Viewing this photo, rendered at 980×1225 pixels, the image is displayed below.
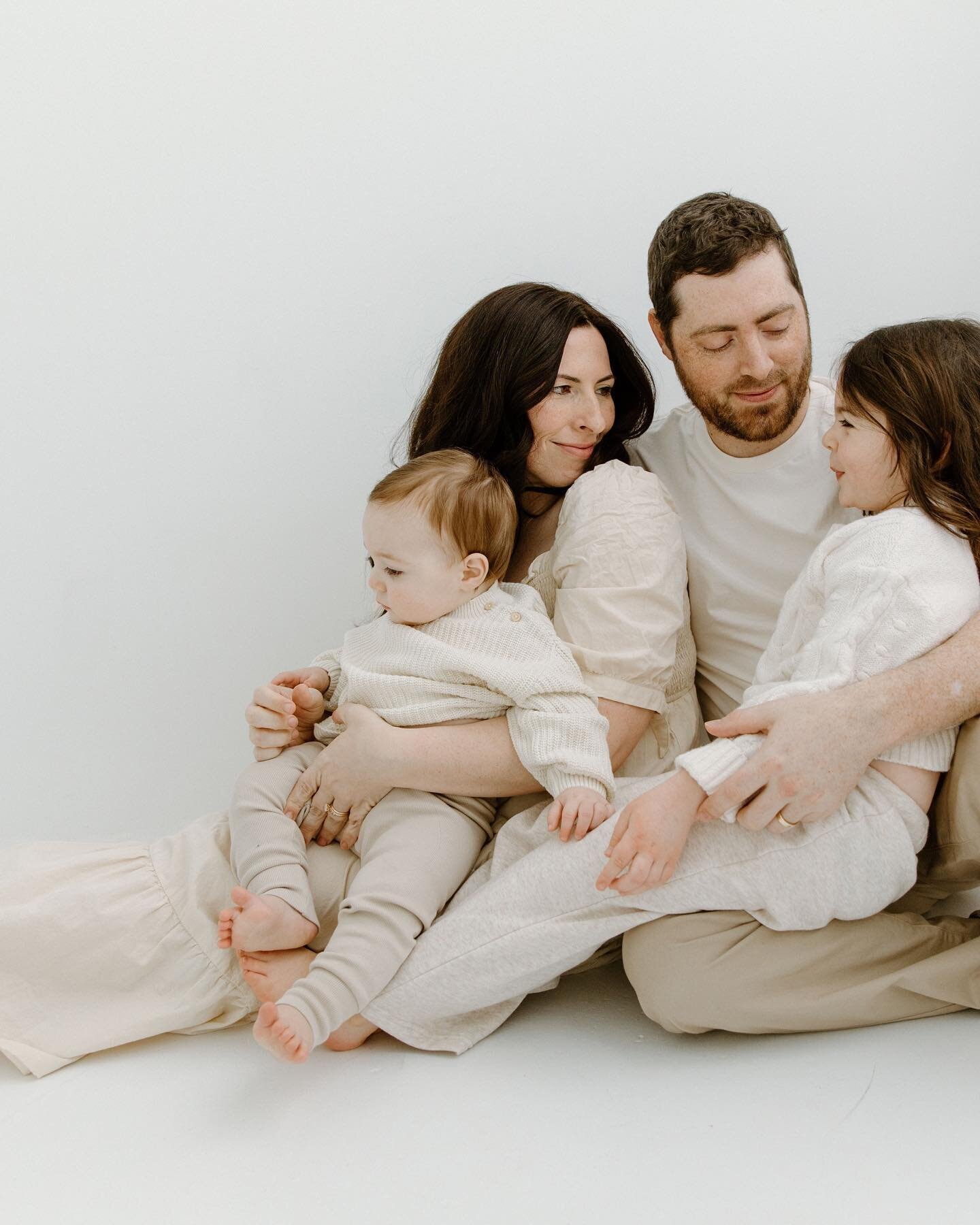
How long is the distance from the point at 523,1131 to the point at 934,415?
43.1 inches

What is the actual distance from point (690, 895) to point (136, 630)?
1.54 m

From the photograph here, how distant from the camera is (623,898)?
1662 millimetres

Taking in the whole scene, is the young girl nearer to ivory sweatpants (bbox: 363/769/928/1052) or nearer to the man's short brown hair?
ivory sweatpants (bbox: 363/769/928/1052)

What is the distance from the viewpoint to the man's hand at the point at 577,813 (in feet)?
5.52

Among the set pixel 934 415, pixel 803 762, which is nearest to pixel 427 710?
pixel 803 762

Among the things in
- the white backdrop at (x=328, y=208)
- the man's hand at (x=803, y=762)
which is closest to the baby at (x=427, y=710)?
the man's hand at (x=803, y=762)

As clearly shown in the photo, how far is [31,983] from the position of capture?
1751mm

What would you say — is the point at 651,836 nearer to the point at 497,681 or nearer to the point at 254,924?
the point at 497,681

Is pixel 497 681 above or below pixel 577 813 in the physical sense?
above

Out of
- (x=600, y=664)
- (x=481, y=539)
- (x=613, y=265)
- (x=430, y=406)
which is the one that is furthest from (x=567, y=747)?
(x=613, y=265)

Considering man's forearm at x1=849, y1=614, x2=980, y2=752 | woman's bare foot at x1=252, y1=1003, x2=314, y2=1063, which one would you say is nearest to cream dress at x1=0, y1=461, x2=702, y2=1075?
woman's bare foot at x1=252, y1=1003, x2=314, y2=1063

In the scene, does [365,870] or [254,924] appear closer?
[254,924]

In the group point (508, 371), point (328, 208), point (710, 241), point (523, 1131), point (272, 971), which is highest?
point (328, 208)

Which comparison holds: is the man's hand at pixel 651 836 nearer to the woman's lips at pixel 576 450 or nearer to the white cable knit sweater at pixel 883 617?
the white cable knit sweater at pixel 883 617
